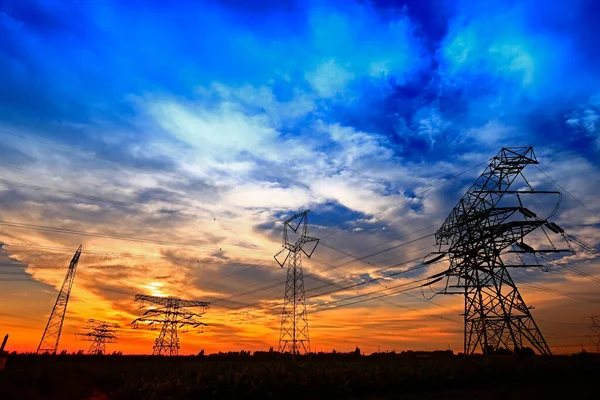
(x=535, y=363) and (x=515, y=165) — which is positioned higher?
(x=515, y=165)

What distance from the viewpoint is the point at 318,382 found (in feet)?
53.5

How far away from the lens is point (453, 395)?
1727 centimetres

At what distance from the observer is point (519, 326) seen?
97.6 ft

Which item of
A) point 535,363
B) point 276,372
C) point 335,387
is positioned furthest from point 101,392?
point 535,363

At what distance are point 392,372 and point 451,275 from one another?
60.7 feet

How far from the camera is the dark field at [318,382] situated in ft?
47.1

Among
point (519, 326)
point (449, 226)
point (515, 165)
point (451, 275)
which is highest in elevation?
point (515, 165)

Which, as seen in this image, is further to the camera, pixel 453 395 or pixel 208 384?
pixel 453 395

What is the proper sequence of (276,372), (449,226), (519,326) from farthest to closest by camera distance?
(449,226), (519,326), (276,372)

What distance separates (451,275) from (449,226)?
564 centimetres

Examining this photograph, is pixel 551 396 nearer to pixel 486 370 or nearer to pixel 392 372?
pixel 486 370

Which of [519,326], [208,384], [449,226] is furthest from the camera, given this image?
[449,226]

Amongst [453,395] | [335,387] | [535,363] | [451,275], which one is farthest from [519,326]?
[335,387]

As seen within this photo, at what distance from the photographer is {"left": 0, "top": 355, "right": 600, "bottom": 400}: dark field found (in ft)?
47.1
